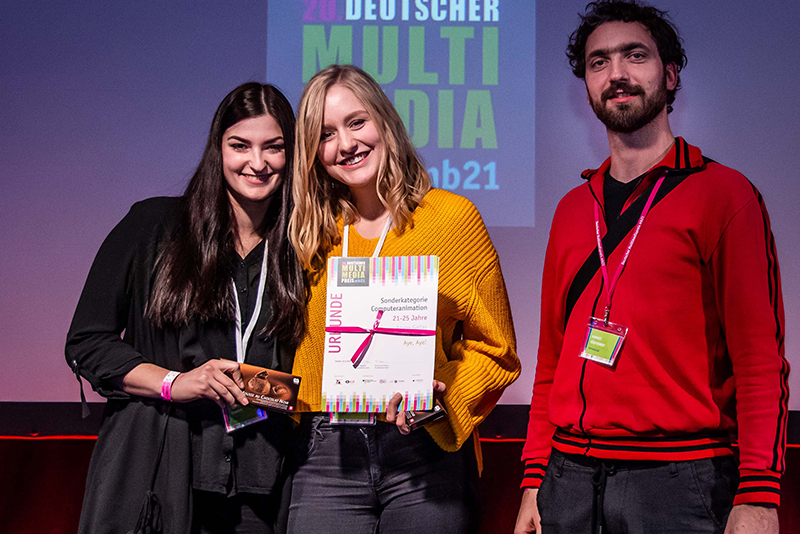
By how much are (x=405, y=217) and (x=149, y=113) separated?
2200mm

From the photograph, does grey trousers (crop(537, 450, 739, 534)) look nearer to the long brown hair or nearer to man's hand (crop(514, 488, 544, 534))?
man's hand (crop(514, 488, 544, 534))

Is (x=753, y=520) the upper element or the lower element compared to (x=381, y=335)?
lower

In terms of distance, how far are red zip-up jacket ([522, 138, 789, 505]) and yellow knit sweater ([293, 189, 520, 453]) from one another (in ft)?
0.57

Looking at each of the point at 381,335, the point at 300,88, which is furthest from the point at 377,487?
the point at 300,88

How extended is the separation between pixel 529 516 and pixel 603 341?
18.9 inches

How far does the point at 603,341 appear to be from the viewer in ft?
5.02

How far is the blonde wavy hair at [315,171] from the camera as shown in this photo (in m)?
1.70

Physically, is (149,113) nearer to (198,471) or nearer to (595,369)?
(198,471)

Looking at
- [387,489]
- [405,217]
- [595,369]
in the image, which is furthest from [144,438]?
[595,369]

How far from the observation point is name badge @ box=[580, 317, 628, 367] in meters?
1.51

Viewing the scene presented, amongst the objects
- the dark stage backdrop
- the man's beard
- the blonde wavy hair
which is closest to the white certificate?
the blonde wavy hair

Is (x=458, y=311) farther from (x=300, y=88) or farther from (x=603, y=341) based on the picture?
(x=300, y=88)

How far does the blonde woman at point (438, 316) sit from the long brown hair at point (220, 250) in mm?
59

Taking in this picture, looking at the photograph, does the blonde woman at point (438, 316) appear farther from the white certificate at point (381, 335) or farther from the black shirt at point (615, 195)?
the black shirt at point (615, 195)
